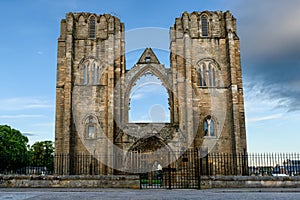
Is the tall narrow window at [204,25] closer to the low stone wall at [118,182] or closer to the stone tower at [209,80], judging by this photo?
the stone tower at [209,80]

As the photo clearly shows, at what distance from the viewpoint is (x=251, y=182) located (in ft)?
52.4

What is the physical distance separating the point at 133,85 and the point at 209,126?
24.5 ft

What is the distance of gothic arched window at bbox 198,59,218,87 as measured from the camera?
28766 mm

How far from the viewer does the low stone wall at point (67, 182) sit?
15.9 metres

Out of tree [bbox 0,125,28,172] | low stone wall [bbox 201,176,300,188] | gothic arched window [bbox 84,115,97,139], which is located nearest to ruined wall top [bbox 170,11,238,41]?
gothic arched window [bbox 84,115,97,139]

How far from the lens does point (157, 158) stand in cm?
2933

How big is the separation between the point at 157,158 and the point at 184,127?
440 centimetres

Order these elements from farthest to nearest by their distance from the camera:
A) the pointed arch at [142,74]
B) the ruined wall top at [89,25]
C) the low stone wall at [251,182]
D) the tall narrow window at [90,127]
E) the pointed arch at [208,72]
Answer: the pointed arch at [142,74]
the ruined wall top at [89,25]
the pointed arch at [208,72]
the tall narrow window at [90,127]
the low stone wall at [251,182]

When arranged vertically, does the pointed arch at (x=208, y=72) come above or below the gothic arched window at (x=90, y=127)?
above


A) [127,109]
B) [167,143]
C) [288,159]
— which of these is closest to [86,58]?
[127,109]

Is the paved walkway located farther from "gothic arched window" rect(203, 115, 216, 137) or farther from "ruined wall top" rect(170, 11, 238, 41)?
"ruined wall top" rect(170, 11, 238, 41)

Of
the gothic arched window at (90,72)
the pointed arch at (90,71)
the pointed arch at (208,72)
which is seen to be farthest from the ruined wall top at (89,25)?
the pointed arch at (208,72)

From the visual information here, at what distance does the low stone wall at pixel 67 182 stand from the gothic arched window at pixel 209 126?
12802 mm

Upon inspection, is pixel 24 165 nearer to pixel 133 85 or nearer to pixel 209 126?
pixel 133 85
